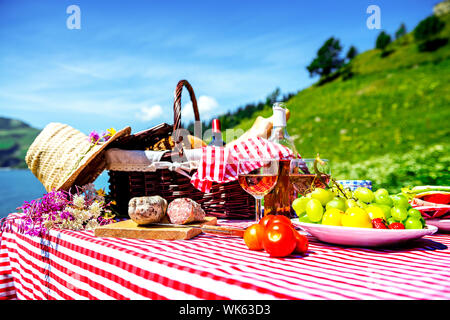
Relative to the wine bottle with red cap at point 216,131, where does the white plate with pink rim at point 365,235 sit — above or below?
below

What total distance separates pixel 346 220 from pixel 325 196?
0.56 ft

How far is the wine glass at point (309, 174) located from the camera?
129 cm

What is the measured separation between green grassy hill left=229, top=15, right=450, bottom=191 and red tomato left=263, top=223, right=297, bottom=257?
8628mm

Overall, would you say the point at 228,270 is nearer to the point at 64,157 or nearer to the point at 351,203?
the point at 351,203

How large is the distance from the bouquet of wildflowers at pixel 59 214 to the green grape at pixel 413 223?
136cm

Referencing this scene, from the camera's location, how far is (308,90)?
110 ft

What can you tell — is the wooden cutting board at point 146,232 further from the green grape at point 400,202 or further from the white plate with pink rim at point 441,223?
the white plate with pink rim at point 441,223

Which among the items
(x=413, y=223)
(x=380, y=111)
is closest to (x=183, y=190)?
(x=413, y=223)

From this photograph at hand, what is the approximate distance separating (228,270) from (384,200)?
713 millimetres

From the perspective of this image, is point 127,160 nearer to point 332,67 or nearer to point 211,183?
point 211,183

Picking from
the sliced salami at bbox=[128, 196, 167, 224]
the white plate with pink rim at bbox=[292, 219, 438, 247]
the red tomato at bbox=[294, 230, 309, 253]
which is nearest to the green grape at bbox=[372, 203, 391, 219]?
the white plate with pink rim at bbox=[292, 219, 438, 247]

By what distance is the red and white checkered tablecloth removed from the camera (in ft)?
2.35

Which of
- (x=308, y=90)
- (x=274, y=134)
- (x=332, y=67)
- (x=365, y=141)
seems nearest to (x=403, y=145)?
(x=365, y=141)

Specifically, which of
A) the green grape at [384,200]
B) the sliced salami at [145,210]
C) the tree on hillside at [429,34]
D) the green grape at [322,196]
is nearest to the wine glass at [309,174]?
the green grape at [322,196]
